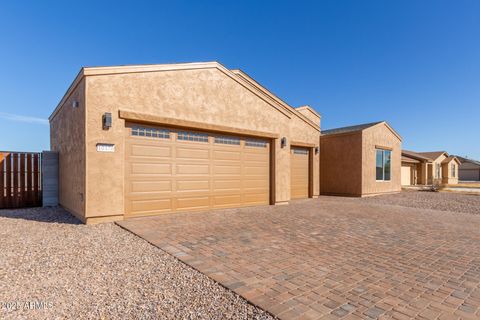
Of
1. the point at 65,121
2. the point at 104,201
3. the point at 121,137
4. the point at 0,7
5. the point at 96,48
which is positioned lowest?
the point at 104,201

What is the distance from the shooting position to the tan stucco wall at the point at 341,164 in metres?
14.4

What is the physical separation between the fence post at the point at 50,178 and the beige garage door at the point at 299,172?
10608 mm

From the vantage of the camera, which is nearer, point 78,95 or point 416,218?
point 78,95

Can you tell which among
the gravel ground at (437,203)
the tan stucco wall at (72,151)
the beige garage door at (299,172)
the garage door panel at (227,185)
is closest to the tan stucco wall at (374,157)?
the gravel ground at (437,203)

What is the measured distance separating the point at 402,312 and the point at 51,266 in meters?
4.57

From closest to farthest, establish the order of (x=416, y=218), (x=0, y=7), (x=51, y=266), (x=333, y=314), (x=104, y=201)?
(x=333, y=314) < (x=51, y=266) < (x=104, y=201) < (x=0, y=7) < (x=416, y=218)

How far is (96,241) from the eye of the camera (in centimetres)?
471

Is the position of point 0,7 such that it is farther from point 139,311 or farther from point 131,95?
point 139,311

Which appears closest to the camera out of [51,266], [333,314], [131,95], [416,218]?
[333,314]

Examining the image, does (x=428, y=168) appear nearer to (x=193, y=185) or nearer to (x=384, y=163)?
(x=384, y=163)

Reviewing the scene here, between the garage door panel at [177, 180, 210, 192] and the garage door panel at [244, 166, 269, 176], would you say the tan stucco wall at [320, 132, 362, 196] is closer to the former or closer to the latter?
the garage door panel at [244, 166, 269, 176]

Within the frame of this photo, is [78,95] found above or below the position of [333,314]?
above

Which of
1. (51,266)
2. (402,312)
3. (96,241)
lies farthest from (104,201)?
(402,312)

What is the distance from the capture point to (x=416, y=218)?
7.91 m
